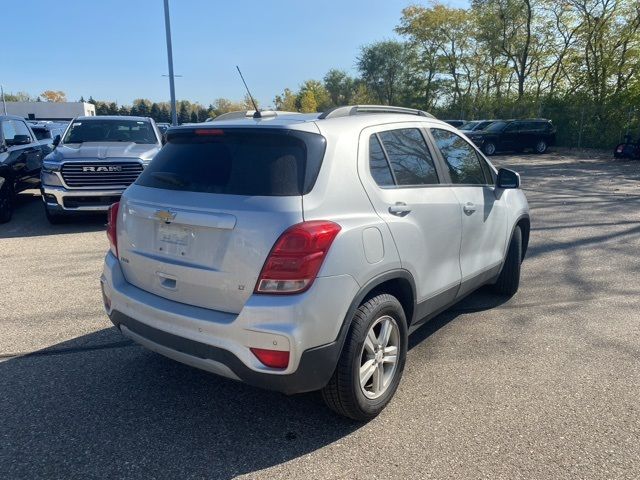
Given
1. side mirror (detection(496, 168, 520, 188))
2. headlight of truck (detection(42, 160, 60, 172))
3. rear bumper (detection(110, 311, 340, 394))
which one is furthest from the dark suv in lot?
rear bumper (detection(110, 311, 340, 394))

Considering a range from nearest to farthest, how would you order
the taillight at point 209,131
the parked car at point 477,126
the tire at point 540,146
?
1. the taillight at point 209,131
2. the tire at point 540,146
3. the parked car at point 477,126

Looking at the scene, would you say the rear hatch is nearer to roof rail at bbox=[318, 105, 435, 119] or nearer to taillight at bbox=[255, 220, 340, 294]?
taillight at bbox=[255, 220, 340, 294]

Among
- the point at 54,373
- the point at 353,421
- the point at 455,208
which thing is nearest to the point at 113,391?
the point at 54,373

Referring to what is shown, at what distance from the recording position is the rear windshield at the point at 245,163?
2729 millimetres

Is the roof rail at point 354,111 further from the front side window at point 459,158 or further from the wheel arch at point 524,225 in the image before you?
the wheel arch at point 524,225

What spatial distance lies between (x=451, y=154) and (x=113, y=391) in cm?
299

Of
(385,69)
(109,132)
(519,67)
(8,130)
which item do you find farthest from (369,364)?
(385,69)

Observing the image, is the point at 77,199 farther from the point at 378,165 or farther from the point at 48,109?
the point at 48,109

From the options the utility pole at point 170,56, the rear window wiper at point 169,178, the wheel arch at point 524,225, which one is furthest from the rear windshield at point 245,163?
the utility pole at point 170,56

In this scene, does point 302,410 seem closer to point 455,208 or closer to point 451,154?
point 455,208

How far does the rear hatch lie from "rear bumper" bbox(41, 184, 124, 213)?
17.5ft

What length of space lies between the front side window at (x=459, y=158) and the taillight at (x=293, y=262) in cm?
177

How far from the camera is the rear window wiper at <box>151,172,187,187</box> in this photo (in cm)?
302

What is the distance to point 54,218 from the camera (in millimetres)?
8672
